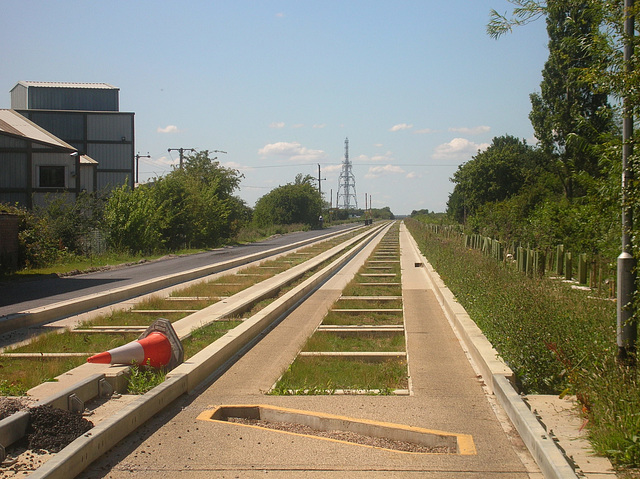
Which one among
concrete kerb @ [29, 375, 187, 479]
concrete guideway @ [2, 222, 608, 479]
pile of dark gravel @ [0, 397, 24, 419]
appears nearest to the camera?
concrete kerb @ [29, 375, 187, 479]

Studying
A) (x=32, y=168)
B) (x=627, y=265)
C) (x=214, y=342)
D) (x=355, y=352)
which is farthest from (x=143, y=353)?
(x=32, y=168)

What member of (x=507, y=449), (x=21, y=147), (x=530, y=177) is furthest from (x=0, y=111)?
(x=507, y=449)

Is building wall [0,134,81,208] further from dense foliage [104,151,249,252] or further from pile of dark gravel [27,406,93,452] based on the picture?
pile of dark gravel [27,406,93,452]

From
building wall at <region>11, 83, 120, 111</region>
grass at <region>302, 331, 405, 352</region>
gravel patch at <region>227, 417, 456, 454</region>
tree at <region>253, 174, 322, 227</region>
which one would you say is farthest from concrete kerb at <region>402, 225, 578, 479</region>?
tree at <region>253, 174, 322, 227</region>

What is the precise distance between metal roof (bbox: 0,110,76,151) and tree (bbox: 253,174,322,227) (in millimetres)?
47421

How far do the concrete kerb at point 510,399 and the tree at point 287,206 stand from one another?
79892 millimetres

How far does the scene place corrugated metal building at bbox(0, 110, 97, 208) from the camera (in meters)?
36.1

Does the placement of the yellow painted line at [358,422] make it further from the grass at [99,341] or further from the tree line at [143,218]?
the tree line at [143,218]

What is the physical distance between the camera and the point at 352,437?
20.0 ft

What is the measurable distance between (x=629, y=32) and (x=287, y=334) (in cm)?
764

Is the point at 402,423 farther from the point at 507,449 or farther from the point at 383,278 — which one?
the point at 383,278

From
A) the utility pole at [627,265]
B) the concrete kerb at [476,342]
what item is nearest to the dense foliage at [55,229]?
the concrete kerb at [476,342]

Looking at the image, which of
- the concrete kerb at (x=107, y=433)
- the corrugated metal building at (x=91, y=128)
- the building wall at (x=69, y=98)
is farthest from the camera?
the building wall at (x=69, y=98)

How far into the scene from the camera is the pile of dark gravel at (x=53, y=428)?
5266 millimetres
